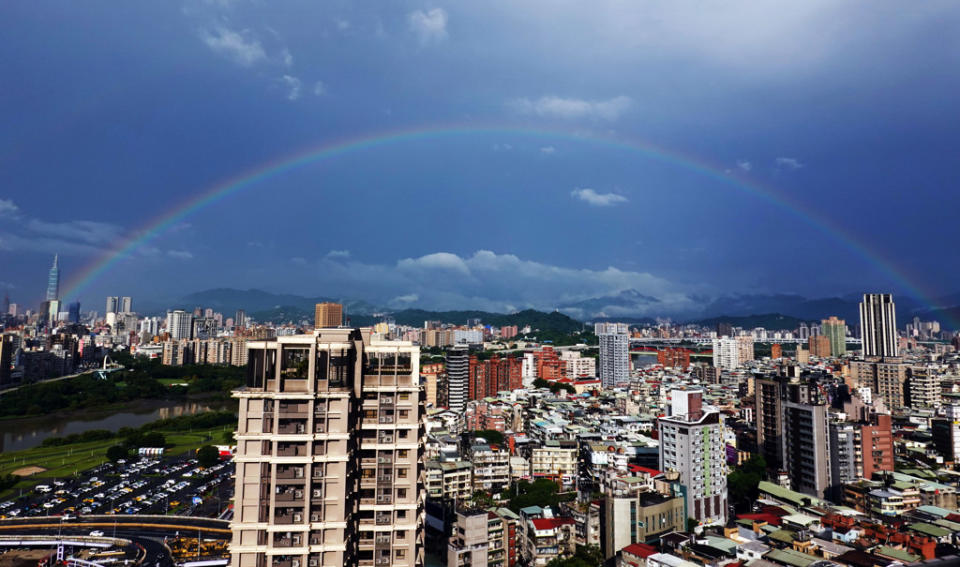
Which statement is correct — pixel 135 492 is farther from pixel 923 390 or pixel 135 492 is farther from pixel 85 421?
pixel 923 390

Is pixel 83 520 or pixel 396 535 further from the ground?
pixel 396 535

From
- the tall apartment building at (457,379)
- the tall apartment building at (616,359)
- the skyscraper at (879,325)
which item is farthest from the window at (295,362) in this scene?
the skyscraper at (879,325)

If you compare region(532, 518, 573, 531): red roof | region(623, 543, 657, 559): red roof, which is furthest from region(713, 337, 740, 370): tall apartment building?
region(623, 543, 657, 559): red roof

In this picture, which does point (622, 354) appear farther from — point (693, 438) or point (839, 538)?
point (839, 538)

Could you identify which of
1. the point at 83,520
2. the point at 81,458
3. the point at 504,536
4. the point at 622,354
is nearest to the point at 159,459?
the point at 81,458

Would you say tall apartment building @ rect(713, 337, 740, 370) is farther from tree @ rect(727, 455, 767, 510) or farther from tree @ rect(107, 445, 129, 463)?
tree @ rect(107, 445, 129, 463)

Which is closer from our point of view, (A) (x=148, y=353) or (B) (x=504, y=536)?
(B) (x=504, y=536)

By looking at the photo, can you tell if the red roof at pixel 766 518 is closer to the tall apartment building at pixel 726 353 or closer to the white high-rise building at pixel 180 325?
the tall apartment building at pixel 726 353
